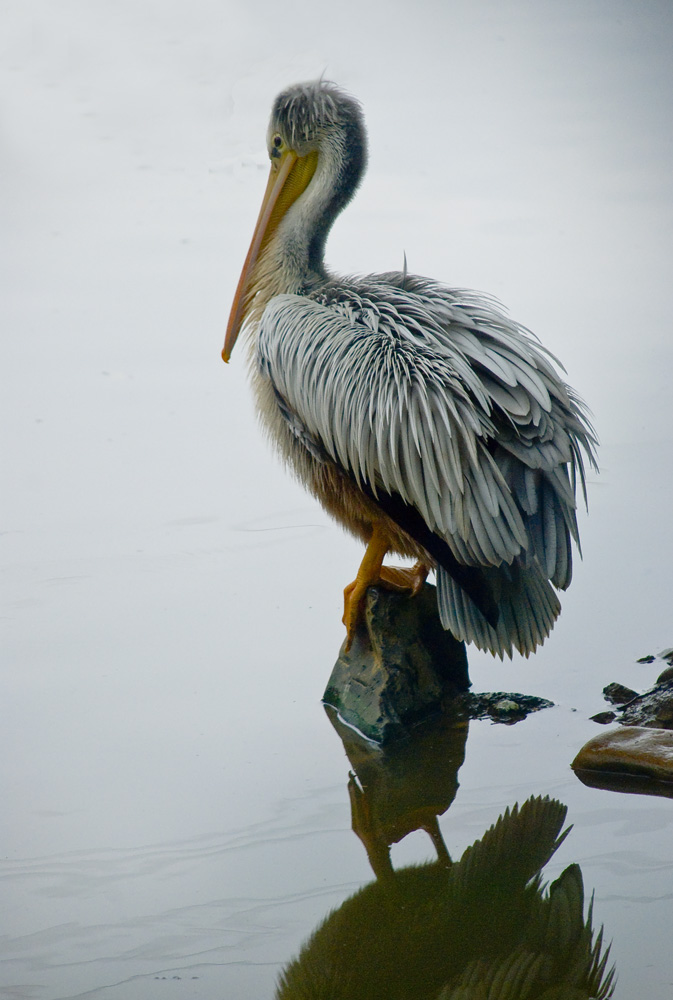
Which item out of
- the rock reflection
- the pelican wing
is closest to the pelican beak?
the pelican wing

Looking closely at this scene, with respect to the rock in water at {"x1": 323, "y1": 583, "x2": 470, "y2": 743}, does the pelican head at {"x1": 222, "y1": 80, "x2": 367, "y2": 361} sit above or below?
above

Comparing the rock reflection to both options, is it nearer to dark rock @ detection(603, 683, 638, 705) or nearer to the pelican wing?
dark rock @ detection(603, 683, 638, 705)

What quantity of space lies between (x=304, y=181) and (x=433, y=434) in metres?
1.02

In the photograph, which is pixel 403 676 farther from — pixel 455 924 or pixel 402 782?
pixel 455 924

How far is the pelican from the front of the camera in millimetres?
2291

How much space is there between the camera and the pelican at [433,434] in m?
2.29

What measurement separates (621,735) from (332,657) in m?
0.93

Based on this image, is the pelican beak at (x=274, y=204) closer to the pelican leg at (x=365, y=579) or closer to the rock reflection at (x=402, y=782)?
the pelican leg at (x=365, y=579)

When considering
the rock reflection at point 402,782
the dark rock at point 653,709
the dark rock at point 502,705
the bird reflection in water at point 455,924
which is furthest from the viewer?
the dark rock at point 502,705

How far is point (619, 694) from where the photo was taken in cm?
267

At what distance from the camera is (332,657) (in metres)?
3.02

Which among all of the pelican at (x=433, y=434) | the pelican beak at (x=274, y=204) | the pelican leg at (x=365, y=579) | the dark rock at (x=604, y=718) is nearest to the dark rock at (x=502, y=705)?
the dark rock at (x=604, y=718)

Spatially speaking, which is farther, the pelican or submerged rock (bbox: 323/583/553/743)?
submerged rock (bbox: 323/583/553/743)

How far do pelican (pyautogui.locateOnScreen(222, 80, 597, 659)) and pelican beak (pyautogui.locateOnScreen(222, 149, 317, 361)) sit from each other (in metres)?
0.16
